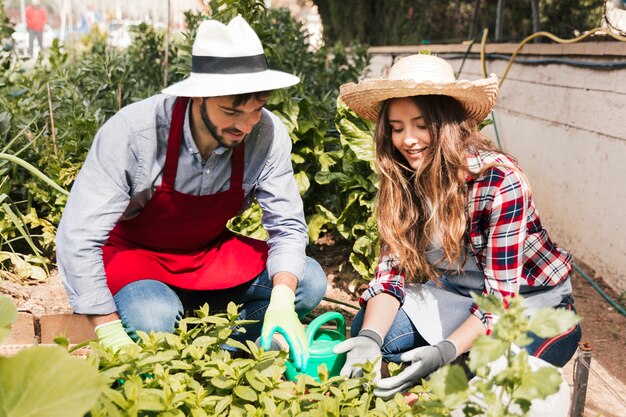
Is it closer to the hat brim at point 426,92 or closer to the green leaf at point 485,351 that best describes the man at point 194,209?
the hat brim at point 426,92

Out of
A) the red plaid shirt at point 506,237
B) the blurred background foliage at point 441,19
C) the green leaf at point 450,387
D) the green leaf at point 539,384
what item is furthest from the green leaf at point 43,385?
the blurred background foliage at point 441,19

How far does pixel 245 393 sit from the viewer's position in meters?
1.51

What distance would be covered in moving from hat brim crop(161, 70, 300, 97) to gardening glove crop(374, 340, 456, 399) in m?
0.83

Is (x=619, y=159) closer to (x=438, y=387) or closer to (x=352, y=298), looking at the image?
(x=352, y=298)

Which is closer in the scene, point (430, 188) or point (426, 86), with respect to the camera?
point (426, 86)

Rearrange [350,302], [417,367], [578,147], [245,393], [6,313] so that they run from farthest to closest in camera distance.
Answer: [578,147] → [350,302] → [417,367] → [245,393] → [6,313]

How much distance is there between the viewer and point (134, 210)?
2299 mm

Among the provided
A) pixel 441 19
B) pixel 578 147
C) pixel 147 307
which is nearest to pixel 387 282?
pixel 147 307

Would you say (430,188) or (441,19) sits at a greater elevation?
(441,19)

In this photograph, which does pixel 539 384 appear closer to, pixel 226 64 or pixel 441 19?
pixel 226 64

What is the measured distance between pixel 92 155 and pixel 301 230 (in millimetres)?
710

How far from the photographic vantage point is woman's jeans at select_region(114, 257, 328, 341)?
216cm

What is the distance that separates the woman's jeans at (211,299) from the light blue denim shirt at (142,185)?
11 centimetres

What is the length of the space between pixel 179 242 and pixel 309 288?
462mm
